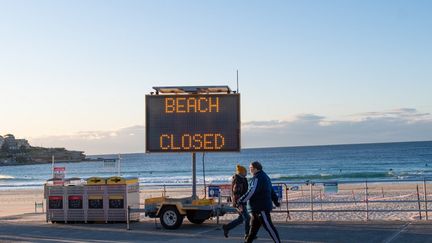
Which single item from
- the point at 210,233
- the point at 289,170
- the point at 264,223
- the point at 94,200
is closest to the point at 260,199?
the point at 264,223

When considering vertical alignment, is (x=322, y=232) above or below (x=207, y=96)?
below

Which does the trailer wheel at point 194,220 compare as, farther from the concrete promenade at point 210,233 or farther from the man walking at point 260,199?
the man walking at point 260,199

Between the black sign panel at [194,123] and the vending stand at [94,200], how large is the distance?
212cm

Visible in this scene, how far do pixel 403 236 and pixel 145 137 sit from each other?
697 centimetres

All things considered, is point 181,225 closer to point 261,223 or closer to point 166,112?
point 166,112

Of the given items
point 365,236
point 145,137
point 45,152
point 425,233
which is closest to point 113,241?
point 145,137

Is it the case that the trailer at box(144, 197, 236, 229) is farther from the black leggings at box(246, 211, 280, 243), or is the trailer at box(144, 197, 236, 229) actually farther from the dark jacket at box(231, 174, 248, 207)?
the black leggings at box(246, 211, 280, 243)

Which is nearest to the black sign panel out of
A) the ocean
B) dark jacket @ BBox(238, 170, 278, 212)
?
dark jacket @ BBox(238, 170, 278, 212)

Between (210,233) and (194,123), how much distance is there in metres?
3.04

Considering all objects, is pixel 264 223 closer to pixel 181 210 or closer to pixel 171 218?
pixel 181 210

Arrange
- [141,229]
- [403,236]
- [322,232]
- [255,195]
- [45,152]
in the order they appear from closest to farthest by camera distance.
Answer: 1. [255,195]
2. [403,236]
3. [322,232]
4. [141,229]
5. [45,152]

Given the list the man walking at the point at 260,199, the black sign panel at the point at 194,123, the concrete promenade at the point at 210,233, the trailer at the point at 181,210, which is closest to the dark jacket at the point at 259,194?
the man walking at the point at 260,199

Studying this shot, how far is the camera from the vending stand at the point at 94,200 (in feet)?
63.0

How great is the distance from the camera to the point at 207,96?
17.7 m
